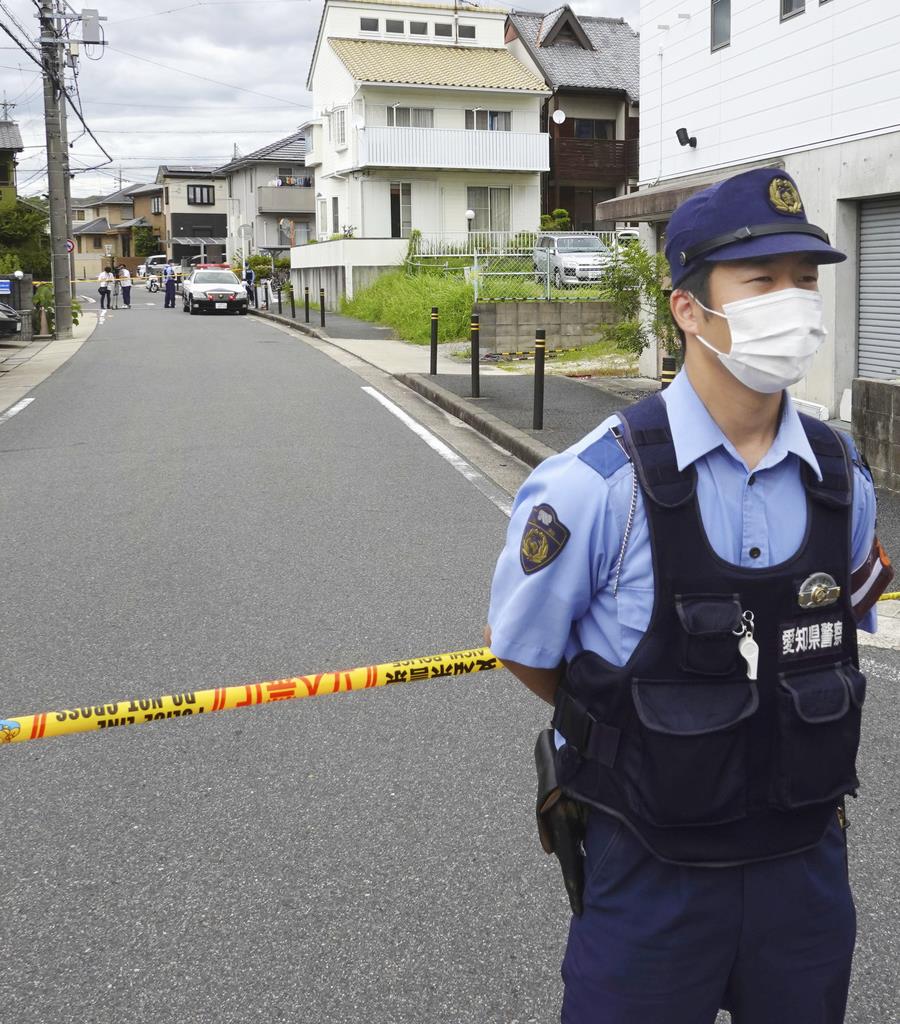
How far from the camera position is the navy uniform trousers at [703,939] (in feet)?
6.01

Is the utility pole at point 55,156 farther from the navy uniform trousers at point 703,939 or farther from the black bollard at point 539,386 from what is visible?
the navy uniform trousers at point 703,939

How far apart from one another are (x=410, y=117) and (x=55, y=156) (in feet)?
58.5

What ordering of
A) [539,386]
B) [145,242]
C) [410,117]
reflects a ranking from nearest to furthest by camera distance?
[539,386], [410,117], [145,242]

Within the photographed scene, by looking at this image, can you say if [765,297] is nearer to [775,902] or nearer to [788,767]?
[788,767]

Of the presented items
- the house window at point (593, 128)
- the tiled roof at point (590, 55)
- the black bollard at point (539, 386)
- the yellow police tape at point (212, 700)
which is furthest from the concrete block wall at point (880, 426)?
the house window at point (593, 128)

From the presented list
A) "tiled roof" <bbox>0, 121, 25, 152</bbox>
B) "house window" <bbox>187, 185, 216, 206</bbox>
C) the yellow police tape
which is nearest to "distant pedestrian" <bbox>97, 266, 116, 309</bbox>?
"tiled roof" <bbox>0, 121, 25, 152</bbox>

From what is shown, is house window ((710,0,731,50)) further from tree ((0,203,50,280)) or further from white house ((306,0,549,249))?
tree ((0,203,50,280))

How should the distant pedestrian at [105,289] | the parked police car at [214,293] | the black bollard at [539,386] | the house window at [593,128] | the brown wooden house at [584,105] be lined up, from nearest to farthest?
the black bollard at [539,386]
the parked police car at [214,293]
the distant pedestrian at [105,289]
the brown wooden house at [584,105]
the house window at [593,128]

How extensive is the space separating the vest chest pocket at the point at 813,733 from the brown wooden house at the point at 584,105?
155 ft

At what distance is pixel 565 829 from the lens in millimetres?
1971

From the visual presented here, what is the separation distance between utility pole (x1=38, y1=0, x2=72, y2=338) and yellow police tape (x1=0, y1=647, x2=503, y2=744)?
26312 mm

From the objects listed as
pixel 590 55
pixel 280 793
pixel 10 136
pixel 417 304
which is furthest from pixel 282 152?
pixel 280 793

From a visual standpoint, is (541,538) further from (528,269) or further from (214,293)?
(214,293)

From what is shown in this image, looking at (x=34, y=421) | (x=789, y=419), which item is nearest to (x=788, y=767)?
(x=789, y=419)
